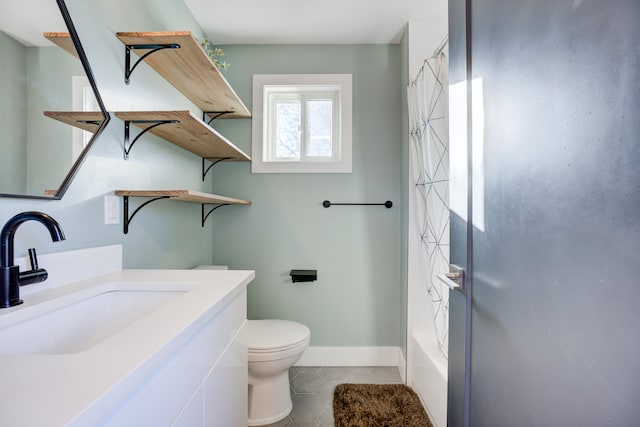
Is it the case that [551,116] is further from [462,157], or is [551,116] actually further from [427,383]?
[427,383]

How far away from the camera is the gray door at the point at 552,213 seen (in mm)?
392

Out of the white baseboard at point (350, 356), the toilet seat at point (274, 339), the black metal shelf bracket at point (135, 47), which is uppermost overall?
the black metal shelf bracket at point (135, 47)

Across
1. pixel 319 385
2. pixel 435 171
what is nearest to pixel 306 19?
pixel 435 171

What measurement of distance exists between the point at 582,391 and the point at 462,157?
0.58m

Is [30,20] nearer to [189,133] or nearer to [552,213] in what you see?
[189,133]

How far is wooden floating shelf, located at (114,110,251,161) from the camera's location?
114 centimetres

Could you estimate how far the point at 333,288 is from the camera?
2193 mm

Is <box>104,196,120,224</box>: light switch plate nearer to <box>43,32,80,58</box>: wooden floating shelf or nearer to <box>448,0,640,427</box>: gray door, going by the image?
<box>43,32,80,58</box>: wooden floating shelf

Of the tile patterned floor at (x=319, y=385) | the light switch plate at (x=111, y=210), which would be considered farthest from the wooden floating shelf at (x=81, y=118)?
the tile patterned floor at (x=319, y=385)

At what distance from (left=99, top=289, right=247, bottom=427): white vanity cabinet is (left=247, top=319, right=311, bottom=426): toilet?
0.31 metres

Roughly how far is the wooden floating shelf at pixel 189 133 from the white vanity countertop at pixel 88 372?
74 cm

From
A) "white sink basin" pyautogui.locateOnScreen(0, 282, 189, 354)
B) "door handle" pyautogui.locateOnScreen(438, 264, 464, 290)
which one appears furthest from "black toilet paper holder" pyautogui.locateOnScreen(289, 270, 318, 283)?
"door handle" pyautogui.locateOnScreen(438, 264, 464, 290)

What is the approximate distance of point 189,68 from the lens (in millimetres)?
1455

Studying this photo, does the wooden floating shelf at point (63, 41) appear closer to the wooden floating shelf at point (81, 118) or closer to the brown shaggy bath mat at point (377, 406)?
the wooden floating shelf at point (81, 118)
